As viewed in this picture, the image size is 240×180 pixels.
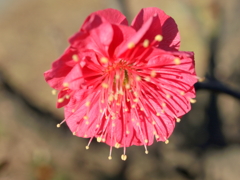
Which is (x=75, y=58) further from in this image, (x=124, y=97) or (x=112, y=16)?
(x=124, y=97)

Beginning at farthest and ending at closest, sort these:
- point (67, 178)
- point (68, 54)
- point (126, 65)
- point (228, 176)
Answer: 1. point (67, 178)
2. point (228, 176)
3. point (126, 65)
4. point (68, 54)

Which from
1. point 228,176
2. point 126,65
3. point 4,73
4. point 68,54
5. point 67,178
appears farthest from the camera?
point 4,73

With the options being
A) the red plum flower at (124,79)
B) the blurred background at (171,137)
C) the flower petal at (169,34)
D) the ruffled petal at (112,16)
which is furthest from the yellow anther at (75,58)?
the blurred background at (171,137)

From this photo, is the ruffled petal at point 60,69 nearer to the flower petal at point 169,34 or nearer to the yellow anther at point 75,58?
the yellow anther at point 75,58

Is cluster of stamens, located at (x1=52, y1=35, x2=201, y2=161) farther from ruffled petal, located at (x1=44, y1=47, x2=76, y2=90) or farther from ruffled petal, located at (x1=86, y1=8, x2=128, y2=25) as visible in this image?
ruffled petal, located at (x1=86, y1=8, x2=128, y2=25)

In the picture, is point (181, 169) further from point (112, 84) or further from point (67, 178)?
point (112, 84)

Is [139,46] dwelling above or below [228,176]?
above

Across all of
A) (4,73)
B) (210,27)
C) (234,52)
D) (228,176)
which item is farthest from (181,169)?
(4,73)

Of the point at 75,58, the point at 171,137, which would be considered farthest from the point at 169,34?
the point at 171,137

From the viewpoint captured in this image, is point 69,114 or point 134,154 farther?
point 134,154
